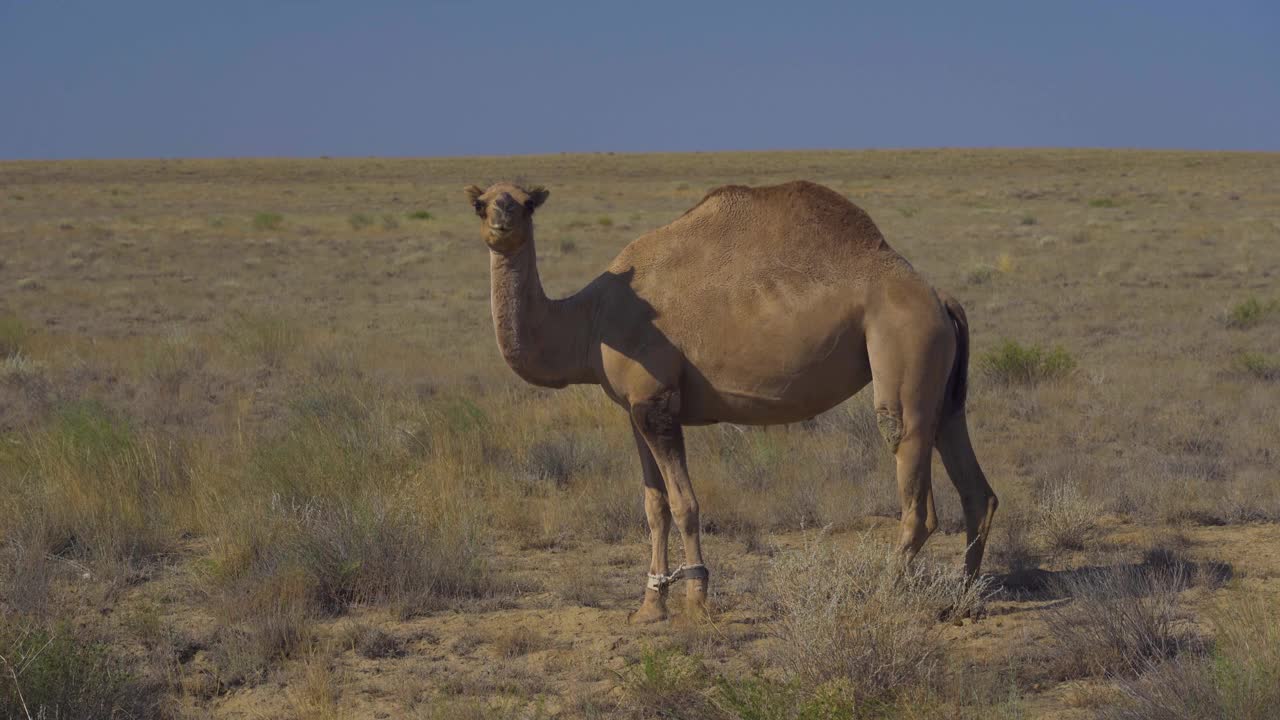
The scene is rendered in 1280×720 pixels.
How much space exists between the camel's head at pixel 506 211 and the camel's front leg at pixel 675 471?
1.09 meters

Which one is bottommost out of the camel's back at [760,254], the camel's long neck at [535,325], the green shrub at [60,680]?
the green shrub at [60,680]

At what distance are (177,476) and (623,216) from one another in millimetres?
38986

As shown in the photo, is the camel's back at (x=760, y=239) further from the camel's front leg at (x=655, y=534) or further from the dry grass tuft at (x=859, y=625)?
the dry grass tuft at (x=859, y=625)

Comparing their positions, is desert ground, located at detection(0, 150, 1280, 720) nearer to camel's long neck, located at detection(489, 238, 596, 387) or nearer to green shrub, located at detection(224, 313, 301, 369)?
green shrub, located at detection(224, 313, 301, 369)

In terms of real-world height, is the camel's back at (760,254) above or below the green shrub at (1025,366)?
above

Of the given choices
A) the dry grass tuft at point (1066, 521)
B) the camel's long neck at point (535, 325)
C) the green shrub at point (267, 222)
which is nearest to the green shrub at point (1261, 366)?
the dry grass tuft at point (1066, 521)

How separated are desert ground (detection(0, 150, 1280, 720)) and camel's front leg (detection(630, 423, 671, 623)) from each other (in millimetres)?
184

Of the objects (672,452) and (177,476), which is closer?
(672,452)

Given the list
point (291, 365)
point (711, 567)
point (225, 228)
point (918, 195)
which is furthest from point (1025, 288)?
point (918, 195)

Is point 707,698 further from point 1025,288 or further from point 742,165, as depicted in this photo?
point 742,165

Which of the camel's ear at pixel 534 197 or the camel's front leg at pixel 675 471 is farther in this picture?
the camel's front leg at pixel 675 471

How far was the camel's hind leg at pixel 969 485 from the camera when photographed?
21.6ft

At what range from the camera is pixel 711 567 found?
25.1ft

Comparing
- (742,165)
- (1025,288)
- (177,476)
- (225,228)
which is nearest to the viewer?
(177,476)
